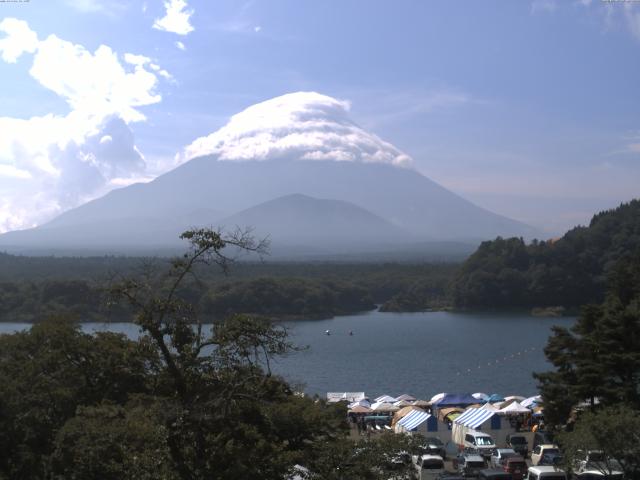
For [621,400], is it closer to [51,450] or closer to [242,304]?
[51,450]

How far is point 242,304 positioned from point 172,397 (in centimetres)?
4793

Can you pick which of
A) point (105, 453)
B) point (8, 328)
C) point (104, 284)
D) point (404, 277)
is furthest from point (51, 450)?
point (404, 277)

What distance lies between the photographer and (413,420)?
17.0m

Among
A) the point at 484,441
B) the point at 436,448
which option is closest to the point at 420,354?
the point at 484,441

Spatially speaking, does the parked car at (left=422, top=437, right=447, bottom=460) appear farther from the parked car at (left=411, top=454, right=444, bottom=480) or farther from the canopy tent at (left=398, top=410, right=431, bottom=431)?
the canopy tent at (left=398, top=410, right=431, bottom=431)

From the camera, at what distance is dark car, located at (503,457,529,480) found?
12.1 m

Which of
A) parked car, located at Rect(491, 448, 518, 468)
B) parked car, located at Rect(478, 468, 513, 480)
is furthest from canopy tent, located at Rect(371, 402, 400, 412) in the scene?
parked car, located at Rect(478, 468, 513, 480)

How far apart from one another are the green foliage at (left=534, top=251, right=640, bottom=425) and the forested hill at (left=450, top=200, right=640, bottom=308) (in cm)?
4116

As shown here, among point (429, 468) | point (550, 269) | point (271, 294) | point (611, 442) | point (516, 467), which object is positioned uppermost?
point (550, 269)

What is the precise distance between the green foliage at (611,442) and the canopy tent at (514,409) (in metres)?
8.49

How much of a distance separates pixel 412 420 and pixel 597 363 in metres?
4.32

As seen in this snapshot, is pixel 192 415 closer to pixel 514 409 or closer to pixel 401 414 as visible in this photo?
pixel 401 414

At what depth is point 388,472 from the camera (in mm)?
6703

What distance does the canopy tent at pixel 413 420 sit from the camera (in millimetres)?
16641
